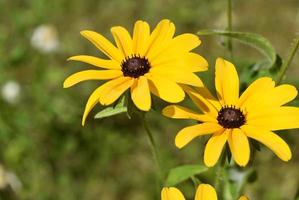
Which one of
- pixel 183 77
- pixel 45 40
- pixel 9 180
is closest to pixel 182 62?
pixel 183 77

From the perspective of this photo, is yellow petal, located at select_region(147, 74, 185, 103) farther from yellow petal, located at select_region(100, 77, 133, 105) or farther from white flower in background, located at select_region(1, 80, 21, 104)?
white flower in background, located at select_region(1, 80, 21, 104)

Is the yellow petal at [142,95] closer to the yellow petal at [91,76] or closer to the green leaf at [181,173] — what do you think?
the yellow petal at [91,76]

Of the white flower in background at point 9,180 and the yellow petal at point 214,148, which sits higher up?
the white flower in background at point 9,180

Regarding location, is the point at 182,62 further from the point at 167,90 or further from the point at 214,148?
the point at 214,148

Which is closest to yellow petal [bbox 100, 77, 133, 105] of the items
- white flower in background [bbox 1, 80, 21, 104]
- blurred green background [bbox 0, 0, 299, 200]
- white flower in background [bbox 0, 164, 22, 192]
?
blurred green background [bbox 0, 0, 299, 200]

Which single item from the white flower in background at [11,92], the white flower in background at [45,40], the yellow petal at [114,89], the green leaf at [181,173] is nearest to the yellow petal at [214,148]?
the yellow petal at [114,89]

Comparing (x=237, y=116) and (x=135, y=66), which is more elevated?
(x=135, y=66)
